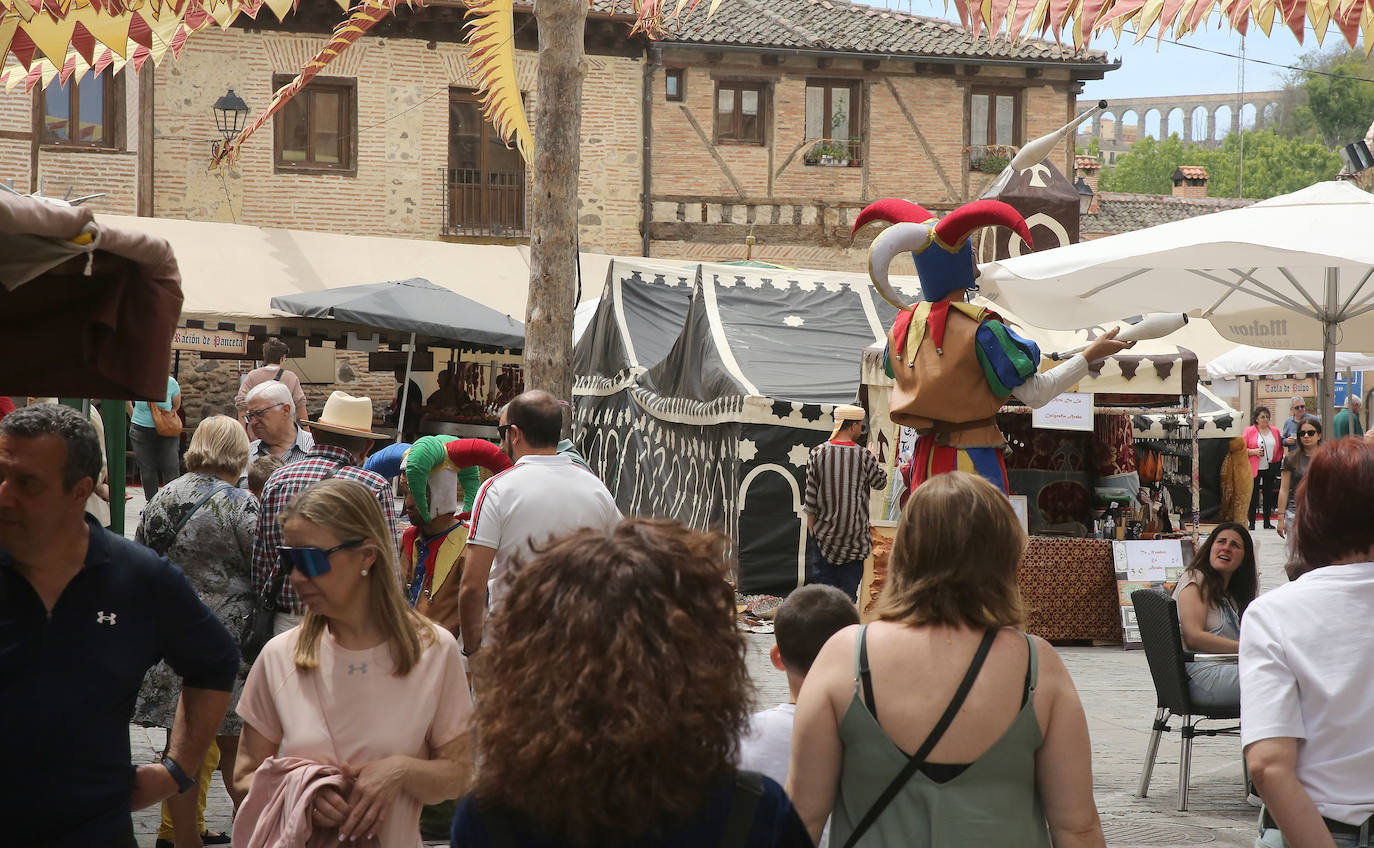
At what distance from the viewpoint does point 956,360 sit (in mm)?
5395

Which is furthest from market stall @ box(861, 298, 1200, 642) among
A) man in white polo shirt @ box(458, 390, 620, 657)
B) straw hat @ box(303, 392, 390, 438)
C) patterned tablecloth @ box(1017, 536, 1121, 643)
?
man in white polo shirt @ box(458, 390, 620, 657)

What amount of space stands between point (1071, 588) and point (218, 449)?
22.4 ft

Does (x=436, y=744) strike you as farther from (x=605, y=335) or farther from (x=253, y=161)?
(x=253, y=161)

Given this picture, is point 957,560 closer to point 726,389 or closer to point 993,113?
point 726,389

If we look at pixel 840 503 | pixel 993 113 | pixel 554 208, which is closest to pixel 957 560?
pixel 840 503

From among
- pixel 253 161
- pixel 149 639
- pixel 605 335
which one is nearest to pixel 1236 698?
pixel 149 639

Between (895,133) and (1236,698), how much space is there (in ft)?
70.6

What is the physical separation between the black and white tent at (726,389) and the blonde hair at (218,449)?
523 cm

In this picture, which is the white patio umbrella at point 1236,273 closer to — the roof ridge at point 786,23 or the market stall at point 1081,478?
the market stall at point 1081,478

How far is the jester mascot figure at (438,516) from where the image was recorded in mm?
5930

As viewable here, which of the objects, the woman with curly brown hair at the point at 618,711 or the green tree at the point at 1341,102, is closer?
the woman with curly brown hair at the point at 618,711

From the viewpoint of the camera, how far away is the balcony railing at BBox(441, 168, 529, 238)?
24609mm

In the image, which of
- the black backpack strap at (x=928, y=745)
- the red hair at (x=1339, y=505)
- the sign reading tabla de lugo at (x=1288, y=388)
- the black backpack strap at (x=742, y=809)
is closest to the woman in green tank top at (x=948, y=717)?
the black backpack strap at (x=928, y=745)

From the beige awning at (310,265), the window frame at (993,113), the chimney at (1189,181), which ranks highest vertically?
the chimney at (1189,181)
